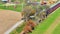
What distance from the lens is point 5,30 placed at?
15266 millimetres

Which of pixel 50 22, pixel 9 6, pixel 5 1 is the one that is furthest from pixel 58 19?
pixel 5 1

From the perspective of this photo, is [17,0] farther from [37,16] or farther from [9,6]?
[37,16]

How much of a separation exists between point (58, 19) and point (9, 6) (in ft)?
68.2

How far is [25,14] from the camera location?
17.3m

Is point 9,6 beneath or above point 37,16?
beneath

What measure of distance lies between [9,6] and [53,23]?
71.0ft

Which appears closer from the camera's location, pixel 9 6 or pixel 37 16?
pixel 37 16

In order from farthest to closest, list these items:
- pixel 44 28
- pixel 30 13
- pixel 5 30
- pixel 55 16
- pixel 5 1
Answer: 1. pixel 5 1
2. pixel 30 13
3. pixel 5 30
4. pixel 55 16
5. pixel 44 28

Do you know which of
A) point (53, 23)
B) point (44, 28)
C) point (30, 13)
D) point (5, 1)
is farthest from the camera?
point (5, 1)

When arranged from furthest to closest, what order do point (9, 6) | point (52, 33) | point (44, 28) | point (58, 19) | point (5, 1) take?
point (5, 1) < point (9, 6) < point (58, 19) < point (44, 28) < point (52, 33)

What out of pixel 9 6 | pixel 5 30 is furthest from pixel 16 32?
pixel 9 6

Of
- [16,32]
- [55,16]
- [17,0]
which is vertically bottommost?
[17,0]

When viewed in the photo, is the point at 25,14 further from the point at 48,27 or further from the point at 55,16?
the point at 48,27

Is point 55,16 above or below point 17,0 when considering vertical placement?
above
